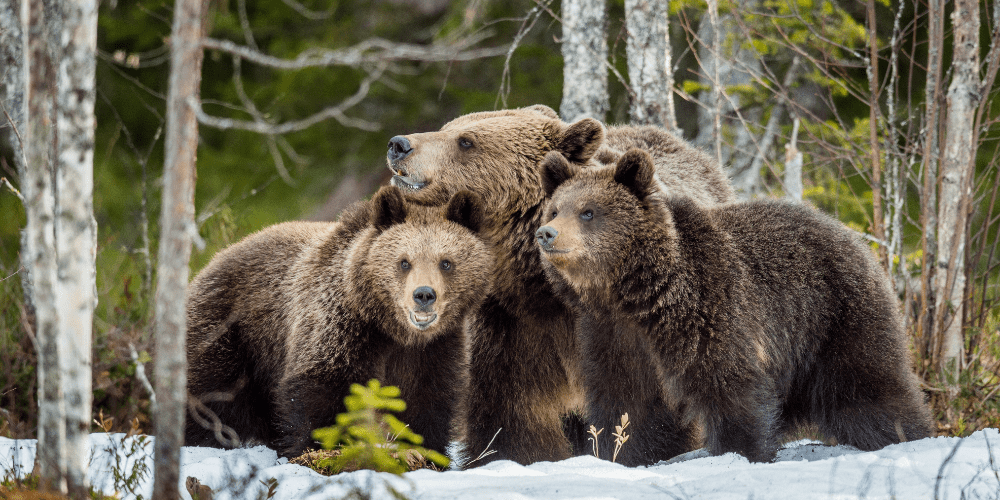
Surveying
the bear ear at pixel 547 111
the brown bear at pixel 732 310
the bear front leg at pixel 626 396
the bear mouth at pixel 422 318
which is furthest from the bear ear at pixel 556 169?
the bear mouth at pixel 422 318

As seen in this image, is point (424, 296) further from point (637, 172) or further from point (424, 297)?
point (637, 172)

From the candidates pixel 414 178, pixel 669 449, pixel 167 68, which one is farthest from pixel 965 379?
pixel 167 68

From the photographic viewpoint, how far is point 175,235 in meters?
2.66

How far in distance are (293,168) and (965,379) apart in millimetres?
7889

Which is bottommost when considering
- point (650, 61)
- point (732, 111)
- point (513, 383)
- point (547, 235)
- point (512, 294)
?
point (513, 383)

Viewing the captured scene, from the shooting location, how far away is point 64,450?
2.83m

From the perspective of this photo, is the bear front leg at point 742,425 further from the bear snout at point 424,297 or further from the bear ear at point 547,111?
the bear ear at point 547,111

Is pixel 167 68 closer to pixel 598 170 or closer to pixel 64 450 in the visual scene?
pixel 598 170

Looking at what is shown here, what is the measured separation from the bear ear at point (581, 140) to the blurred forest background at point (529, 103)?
1.39m

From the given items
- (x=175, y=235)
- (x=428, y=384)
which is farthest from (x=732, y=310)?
(x=175, y=235)

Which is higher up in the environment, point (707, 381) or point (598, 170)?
point (598, 170)

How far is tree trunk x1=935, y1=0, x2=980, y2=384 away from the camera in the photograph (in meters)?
5.50

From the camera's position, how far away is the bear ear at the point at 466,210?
4.79 m

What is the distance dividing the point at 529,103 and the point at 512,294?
515cm
